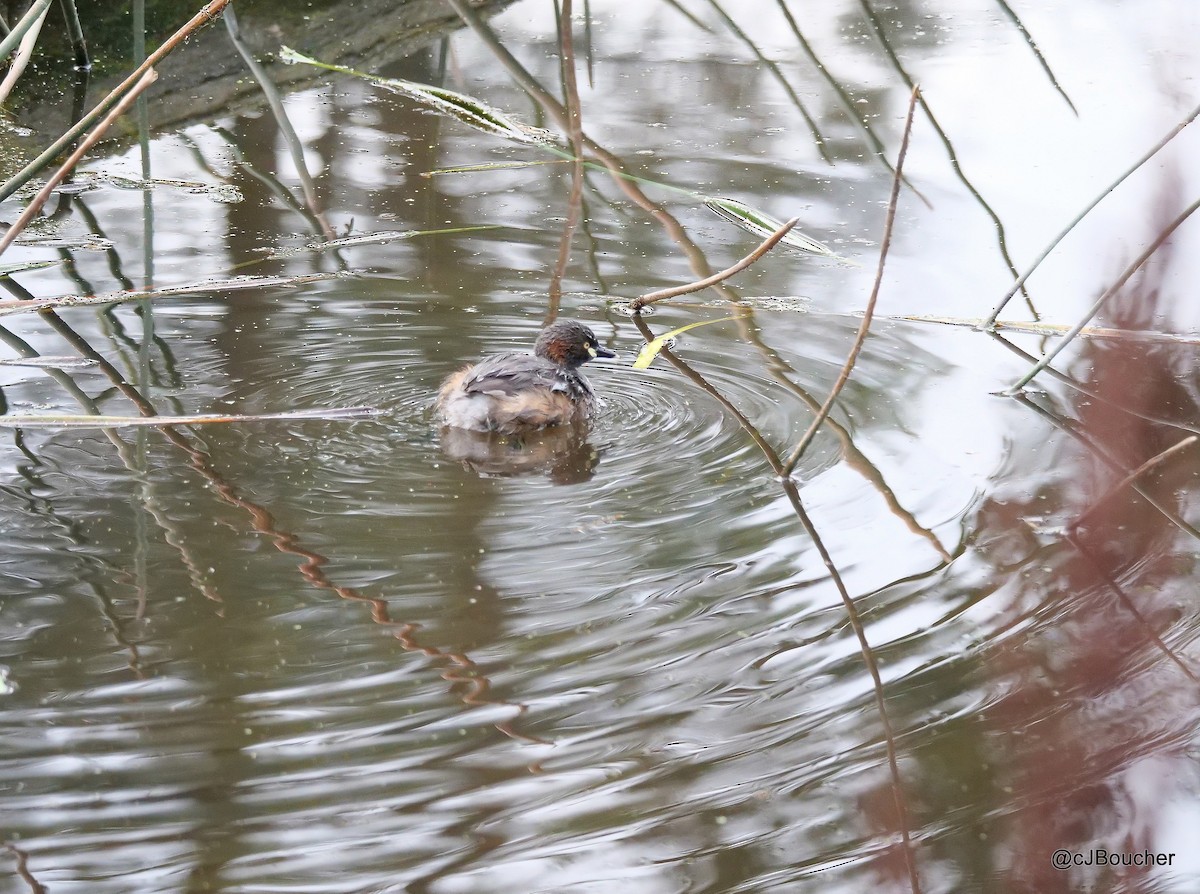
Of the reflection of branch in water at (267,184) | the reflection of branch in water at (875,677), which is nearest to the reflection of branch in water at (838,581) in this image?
the reflection of branch in water at (875,677)

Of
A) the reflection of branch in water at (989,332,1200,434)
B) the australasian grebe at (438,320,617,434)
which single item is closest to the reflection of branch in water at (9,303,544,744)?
the australasian grebe at (438,320,617,434)

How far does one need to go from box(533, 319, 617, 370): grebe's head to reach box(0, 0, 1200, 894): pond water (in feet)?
0.73

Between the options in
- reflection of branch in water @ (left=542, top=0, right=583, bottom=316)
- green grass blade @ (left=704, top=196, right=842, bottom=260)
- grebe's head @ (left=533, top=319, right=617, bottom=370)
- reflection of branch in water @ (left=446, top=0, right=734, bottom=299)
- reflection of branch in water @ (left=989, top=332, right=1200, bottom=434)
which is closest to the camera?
reflection of branch in water @ (left=989, top=332, right=1200, bottom=434)

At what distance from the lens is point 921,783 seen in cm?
315

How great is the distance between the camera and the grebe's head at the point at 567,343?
548 centimetres

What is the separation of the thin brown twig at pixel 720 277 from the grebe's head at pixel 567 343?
1.09ft

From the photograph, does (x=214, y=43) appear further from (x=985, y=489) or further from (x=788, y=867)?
(x=788, y=867)

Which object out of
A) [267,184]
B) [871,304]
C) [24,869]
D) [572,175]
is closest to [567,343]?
[871,304]

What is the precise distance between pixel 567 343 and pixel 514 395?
474 mm

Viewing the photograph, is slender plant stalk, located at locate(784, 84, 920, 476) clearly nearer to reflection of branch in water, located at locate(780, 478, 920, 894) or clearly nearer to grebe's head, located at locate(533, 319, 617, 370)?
reflection of branch in water, located at locate(780, 478, 920, 894)

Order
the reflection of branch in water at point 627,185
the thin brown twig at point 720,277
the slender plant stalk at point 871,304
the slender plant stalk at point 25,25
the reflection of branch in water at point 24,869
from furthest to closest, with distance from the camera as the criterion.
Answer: the reflection of branch in water at point 627,185 < the thin brown twig at point 720,277 < the slender plant stalk at point 871,304 < the slender plant stalk at point 25,25 < the reflection of branch in water at point 24,869

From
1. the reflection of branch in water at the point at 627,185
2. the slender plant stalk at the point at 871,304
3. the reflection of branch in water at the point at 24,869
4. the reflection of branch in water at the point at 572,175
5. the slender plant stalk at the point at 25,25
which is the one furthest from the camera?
the reflection of branch in water at the point at 572,175

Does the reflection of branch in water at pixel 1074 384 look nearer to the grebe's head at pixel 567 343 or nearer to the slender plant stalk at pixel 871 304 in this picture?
the slender plant stalk at pixel 871 304

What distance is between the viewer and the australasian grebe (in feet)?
16.6
